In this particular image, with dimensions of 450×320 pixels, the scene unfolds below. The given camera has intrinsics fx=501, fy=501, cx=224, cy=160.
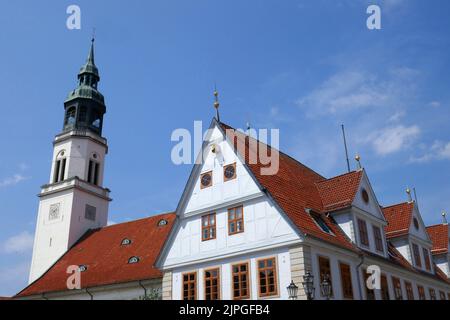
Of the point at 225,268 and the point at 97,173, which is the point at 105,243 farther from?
the point at 225,268

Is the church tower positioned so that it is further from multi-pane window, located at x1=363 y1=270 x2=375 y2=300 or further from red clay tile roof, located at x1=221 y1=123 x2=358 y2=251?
multi-pane window, located at x1=363 y1=270 x2=375 y2=300

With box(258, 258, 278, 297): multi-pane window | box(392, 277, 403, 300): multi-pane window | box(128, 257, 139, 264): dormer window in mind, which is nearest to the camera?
box(258, 258, 278, 297): multi-pane window

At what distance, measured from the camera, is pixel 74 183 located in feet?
164

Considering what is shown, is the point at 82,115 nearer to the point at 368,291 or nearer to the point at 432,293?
the point at 368,291

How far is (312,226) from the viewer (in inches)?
988

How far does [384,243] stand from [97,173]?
33028 mm

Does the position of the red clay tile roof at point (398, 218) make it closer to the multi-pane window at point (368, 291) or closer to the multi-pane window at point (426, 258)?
the multi-pane window at point (426, 258)

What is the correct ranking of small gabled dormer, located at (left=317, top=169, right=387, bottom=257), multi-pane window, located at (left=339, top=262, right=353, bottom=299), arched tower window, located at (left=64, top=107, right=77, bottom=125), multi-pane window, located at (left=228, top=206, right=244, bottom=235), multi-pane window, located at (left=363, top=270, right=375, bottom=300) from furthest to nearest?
arched tower window, located at (left=64, top=107, right=77, bottom=125)
small gabled dormer, located at (left=317, top=169, right=387, bottom=257)
multi-pane window, located at (left=363, top=270, right=375, bottom=300)
multi-pane window, located at (left=228, top=206, right=244, bottom=235)
multi-pane window, located at (left=339, top=262, right=353, bottom=299)

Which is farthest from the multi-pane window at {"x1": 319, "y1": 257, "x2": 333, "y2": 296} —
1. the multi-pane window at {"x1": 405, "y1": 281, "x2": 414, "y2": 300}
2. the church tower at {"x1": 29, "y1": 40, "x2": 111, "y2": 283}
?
the church tower at {"x1": 29, "y1": 40, "x2": 111, "y2": 283}

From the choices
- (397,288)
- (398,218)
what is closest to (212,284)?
(397,288)

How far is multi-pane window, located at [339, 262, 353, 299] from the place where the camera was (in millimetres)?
24823

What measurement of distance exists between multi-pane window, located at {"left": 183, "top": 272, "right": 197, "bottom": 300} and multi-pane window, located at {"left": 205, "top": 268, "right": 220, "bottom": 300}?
852 mm

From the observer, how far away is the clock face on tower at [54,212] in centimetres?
5003

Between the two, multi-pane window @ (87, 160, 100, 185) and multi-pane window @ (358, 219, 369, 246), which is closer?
multi-pane window @ (358, 219, 369, 246)
